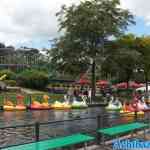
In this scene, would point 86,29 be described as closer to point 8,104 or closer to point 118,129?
point 8,104

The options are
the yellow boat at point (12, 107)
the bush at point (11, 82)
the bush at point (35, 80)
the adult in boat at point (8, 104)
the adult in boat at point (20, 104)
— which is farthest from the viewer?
the bush at point (11, 82)

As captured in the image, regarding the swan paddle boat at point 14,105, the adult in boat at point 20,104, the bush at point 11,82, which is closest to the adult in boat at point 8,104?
the swan paddle boat at point 14,105

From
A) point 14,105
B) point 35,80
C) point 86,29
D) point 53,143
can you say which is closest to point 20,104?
point 14,105

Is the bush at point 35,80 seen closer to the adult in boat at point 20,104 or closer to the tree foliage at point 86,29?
the tree foliage at point 86,29

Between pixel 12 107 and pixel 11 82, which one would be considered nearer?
pixel 12 107

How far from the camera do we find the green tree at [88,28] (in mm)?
44094

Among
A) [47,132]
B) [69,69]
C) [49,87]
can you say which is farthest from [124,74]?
[47,132]

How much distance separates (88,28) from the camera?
44062mm

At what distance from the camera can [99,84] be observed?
212 ft

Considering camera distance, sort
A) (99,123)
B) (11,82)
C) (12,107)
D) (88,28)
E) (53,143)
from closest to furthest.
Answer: (53,143) → (99,123) → (12,107) → (88,28) → (11,82)

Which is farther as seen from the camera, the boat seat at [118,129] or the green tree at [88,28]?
the green tree at [88,28]

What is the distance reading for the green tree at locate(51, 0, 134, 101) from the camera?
4409 cm

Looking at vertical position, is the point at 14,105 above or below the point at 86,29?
below

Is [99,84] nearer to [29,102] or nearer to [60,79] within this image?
[60,79]
